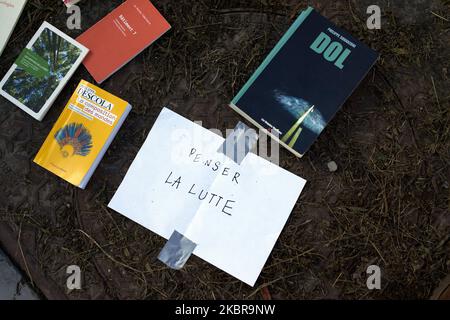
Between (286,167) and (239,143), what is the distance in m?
0.17

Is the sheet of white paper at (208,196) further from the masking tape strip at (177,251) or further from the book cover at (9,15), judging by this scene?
the book cover at (9,15)

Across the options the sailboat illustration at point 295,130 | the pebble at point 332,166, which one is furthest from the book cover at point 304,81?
the pebble at point 332,166

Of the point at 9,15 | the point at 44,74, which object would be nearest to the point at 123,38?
the point at 44,74

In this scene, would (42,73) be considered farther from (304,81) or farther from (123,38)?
(304,81)

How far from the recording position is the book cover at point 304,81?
1.20 m

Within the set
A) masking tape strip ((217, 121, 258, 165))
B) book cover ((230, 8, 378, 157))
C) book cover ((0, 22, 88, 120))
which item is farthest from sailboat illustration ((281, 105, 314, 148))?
book cover ((0, 22, 88, 120))

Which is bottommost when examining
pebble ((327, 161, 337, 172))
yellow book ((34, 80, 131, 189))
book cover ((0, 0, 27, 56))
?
yellow book ((34, 80, 131, 189))

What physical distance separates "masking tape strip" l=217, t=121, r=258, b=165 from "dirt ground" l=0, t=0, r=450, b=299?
0.04 m

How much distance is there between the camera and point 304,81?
1215mm

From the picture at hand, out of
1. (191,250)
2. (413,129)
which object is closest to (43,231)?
(191,250)

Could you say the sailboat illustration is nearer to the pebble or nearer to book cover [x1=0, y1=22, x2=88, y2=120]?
the pebble

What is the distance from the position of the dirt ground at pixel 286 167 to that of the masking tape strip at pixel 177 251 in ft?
0.07

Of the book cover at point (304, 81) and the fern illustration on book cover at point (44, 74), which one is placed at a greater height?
the book cover at point (304, 81)

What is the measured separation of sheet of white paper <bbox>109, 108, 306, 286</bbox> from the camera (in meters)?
1.22
